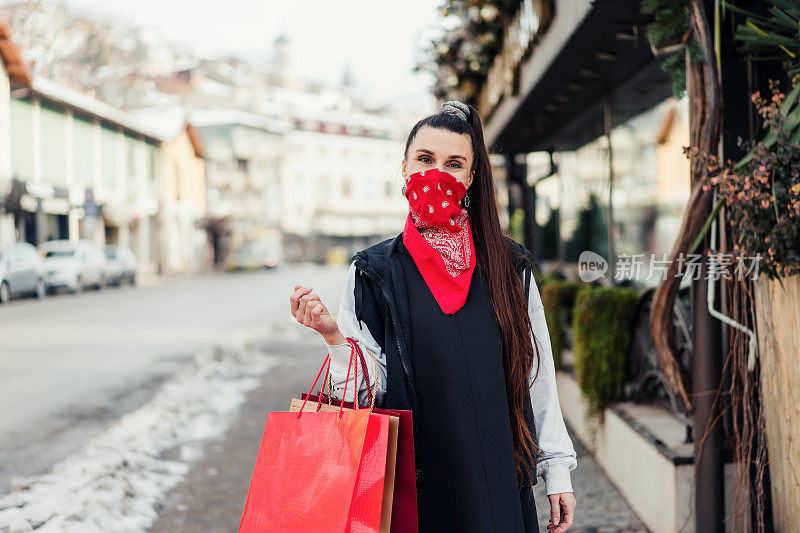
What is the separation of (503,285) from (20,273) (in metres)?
22.8

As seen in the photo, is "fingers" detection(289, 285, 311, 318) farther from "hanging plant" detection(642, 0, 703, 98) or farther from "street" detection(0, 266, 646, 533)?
"street" detection(0, 266, 646, 533)

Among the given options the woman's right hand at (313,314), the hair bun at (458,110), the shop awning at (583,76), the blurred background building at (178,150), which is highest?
the blurred background building at (178,150)

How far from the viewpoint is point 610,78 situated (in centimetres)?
608

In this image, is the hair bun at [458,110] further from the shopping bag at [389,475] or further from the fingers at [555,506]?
the fingers at [555,506]

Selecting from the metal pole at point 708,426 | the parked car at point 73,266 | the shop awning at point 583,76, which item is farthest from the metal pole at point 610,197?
the parked car at point 73,266

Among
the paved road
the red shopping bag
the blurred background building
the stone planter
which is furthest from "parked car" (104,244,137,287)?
the red shopping bag

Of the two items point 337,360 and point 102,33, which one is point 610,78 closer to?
point 337,360

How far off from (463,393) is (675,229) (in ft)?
13.0

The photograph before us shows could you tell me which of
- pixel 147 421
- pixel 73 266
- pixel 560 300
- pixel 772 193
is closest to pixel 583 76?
pixel 560 300

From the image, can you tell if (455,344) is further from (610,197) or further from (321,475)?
(610,197)

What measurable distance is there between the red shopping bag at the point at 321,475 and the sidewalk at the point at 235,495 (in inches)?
110

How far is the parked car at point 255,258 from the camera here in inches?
1984

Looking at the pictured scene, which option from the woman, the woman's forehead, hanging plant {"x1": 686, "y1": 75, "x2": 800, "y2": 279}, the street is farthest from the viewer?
the street

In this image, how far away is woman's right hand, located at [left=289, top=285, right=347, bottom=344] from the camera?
1859 mm
